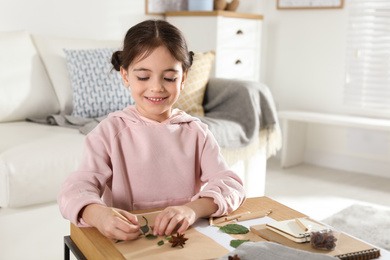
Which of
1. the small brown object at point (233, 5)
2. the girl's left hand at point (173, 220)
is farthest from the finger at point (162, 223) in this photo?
the small brown object at point (233, 5)

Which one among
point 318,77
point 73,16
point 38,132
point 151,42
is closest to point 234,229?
point 151,42

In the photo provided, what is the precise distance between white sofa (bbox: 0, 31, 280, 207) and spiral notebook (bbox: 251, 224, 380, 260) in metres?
1.10

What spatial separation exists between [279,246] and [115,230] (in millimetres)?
266

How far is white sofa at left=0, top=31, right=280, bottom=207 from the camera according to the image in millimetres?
1724

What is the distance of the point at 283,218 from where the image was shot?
95 cm

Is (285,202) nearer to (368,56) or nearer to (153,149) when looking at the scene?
(368,56)

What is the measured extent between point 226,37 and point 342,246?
9.15 ft

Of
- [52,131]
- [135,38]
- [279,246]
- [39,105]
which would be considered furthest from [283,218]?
[39,105]

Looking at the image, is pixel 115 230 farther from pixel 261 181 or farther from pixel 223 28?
pixel 223 28

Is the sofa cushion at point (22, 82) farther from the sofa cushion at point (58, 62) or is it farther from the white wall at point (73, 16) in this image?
the white wall at point (73, 16)

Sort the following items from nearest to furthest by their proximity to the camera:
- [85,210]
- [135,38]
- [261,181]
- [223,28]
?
[85,210] → [135,38] → [261,181] → [223,28]

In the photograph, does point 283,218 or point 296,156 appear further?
point 296,156

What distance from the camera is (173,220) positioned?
85 cm

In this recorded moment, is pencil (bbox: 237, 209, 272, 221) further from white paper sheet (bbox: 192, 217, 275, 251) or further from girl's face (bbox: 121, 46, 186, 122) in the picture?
girl's face (bbox: 121, 46, 186, 122)
